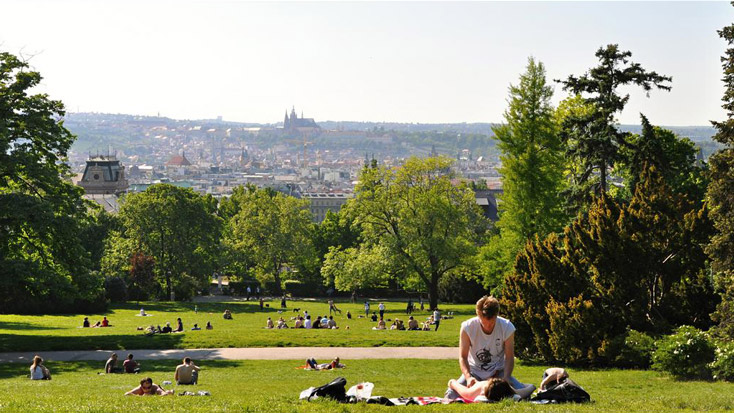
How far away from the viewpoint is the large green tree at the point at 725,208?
78.0ft

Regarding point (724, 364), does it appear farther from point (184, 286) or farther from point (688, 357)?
point (184, 286)

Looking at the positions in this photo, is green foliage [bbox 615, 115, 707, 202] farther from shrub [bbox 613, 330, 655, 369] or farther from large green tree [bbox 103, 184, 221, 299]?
large green tree [bbox 103, 184, 221, 299]

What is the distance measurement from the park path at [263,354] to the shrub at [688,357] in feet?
27.0

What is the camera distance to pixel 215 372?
25.6 m

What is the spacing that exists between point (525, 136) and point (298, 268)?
129 ft

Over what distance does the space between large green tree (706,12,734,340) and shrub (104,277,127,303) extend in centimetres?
4486

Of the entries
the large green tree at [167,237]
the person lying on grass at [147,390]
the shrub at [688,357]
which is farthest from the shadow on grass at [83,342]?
the large green tree at [167,237]

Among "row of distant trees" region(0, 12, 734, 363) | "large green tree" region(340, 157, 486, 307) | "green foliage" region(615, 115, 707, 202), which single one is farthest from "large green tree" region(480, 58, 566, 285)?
"large green tree" region(340, 157, 486, 307)

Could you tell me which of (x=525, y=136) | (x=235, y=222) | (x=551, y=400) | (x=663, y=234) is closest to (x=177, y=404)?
(x=551, y=400)

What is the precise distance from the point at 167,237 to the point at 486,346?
5774 cm

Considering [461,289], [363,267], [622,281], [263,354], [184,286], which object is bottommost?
[184,286]

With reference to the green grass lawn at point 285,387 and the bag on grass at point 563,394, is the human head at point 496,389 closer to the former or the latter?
the green grass lawn at point 285,387

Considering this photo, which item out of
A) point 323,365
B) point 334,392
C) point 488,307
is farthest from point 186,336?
point 488,307

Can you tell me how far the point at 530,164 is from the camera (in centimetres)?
4684
